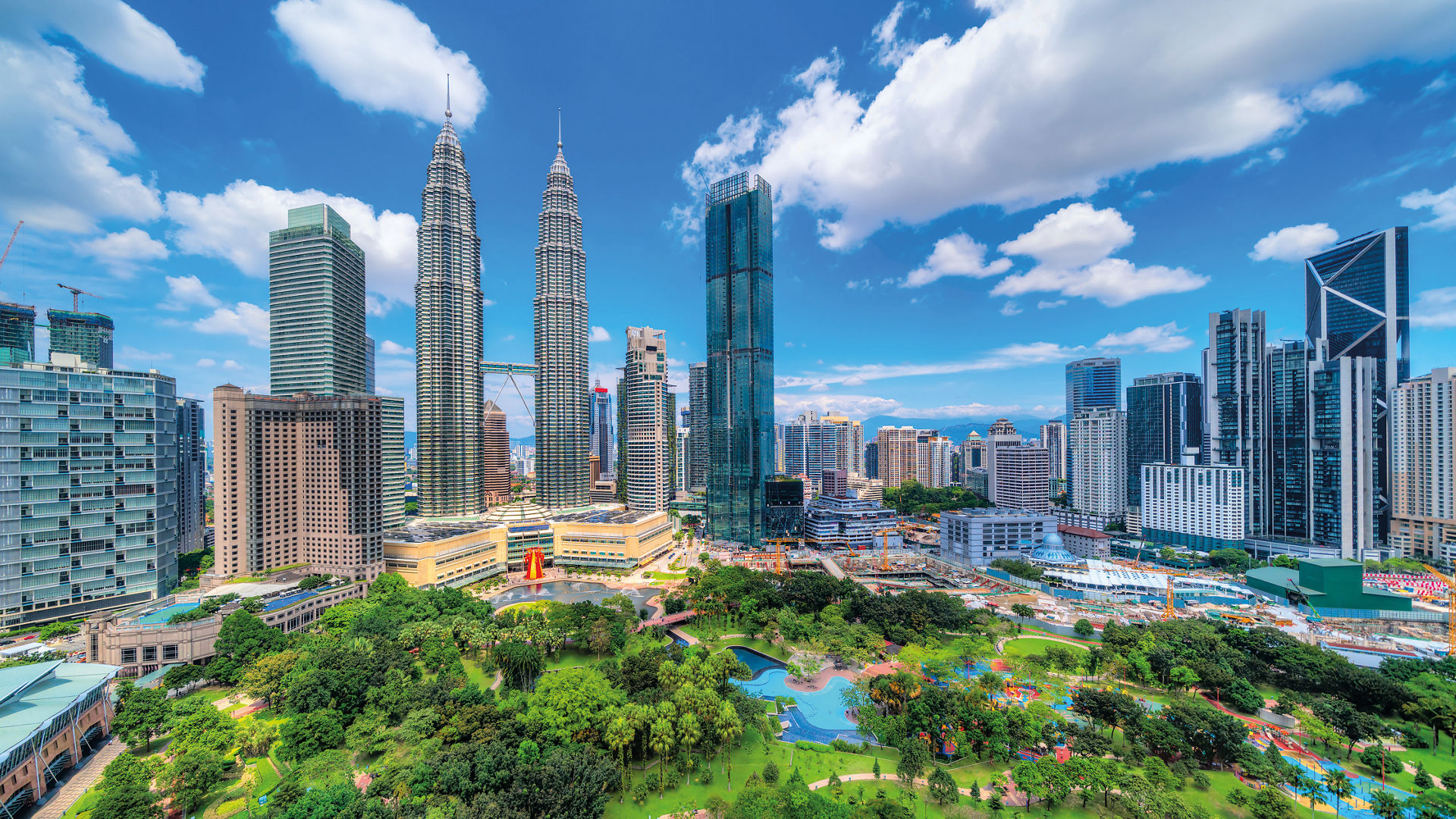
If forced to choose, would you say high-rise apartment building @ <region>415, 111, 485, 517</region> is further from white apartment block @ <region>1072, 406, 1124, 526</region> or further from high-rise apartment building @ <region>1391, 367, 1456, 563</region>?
high-rise apartment building @ <region>1391, 367, 1456, 563</region>

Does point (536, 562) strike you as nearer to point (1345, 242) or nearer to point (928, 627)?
point (928, 627)

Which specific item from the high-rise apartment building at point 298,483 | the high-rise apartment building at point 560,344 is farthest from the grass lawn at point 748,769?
the high-rise apartment building at point 560,344

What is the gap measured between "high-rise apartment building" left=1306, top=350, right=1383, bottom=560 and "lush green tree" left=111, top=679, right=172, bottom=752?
318ft

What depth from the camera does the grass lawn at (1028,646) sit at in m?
36.8

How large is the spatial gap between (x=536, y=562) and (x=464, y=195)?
51.6 metres

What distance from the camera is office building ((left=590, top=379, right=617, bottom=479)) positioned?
6186 inches

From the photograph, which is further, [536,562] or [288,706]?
[536,562]

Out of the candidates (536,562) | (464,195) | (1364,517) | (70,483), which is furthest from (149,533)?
(1364,517)

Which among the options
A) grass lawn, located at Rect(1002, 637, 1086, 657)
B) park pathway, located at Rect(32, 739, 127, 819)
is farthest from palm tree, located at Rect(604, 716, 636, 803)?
grass lawn, located at Rect(1002, 637, 1086, 657)

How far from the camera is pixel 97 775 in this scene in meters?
21.9

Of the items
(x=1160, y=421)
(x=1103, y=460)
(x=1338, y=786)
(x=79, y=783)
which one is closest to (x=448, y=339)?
(x=79, y=783)

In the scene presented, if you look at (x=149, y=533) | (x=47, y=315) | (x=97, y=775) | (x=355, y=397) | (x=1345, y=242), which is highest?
(x=1345, y=242)

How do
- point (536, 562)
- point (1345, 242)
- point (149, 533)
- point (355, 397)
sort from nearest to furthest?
point (149, 533) → point (355, 397) → point (536, 562) → point (1345, 242)

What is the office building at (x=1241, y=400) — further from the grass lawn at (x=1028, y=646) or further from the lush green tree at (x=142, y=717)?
the lush green tree at (x=142, y=717)
